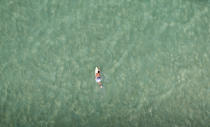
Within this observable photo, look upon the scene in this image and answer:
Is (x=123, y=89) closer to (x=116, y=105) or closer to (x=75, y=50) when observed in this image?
(x=116, y=105)

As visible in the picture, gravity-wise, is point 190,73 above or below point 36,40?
below

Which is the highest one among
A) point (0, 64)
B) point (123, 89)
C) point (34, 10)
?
point (34, 10)

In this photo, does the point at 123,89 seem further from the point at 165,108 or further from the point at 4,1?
the point at 4,1

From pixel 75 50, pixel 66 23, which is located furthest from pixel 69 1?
pixel 75 50

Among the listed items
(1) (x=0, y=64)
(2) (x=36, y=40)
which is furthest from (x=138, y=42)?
(1) (x=0, y=64)

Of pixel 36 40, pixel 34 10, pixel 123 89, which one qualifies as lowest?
pixel 123 89

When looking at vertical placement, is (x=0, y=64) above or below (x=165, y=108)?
above
